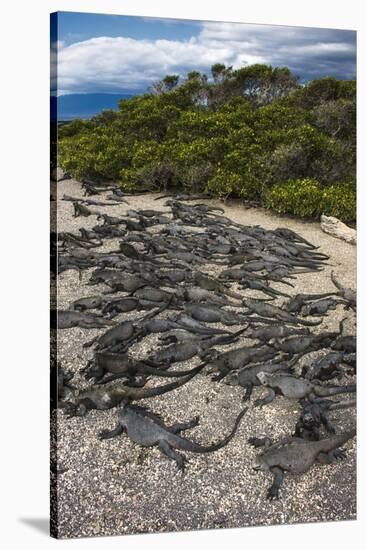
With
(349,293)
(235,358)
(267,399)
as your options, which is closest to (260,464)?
(267,399)

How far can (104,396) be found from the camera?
227 inches

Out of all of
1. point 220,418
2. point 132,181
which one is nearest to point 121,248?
point 132,181

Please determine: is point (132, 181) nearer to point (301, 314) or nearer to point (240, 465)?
point (301, 314)

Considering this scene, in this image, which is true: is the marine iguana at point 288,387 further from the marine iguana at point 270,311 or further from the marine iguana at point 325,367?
the marine iguana at point 270,311

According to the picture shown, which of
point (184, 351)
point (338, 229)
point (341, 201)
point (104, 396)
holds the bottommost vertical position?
point (104, 396)

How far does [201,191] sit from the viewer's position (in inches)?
259

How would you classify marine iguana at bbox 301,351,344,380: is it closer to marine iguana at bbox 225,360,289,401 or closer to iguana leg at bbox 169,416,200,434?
marine iguana at bbox 225,360,289,401

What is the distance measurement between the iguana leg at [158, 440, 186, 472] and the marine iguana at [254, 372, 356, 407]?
Result: 2.65 ft

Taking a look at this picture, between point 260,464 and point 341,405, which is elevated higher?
point 341,405

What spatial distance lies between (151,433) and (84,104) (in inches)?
103

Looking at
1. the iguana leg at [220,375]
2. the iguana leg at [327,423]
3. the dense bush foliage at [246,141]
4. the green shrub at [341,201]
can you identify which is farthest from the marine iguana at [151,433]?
the green shrub at [341,201]

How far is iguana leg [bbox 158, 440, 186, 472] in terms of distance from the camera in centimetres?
571

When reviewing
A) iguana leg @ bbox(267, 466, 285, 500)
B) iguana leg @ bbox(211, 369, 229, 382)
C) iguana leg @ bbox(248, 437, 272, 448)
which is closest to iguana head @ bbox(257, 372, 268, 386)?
iguana leg @ bbox(211, 369, 229, 382)

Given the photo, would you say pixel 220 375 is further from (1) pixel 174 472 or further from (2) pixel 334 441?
(2) pixel 334 441
